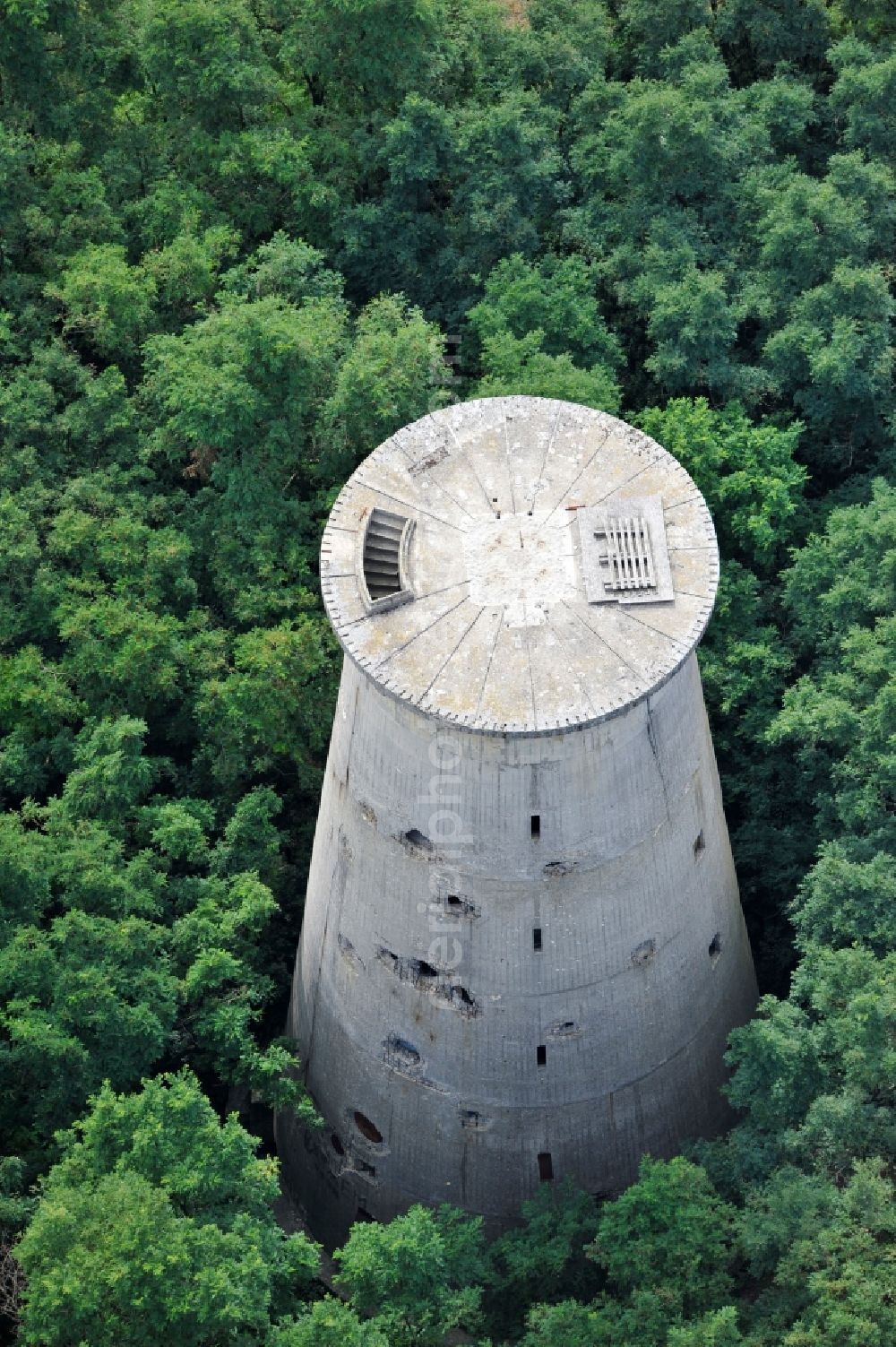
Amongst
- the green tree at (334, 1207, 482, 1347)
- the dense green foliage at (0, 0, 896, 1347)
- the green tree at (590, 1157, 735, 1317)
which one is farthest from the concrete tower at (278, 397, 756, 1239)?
Answer: the green tree at (334, 1207, 482, 1347)

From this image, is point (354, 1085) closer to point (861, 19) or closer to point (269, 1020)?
point (269, 1020)

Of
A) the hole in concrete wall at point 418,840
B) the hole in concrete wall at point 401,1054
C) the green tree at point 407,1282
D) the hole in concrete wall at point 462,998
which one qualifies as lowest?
the green tree at point 407,1282

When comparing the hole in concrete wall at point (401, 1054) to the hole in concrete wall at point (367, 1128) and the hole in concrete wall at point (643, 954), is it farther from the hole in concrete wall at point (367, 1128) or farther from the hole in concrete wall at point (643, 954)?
the hole in concrete wall at point (643, 954)

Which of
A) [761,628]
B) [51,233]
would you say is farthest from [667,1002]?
[51,233]

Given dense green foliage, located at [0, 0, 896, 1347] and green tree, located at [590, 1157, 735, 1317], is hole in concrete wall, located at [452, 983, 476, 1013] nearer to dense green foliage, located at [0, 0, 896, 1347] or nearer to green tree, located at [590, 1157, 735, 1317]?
dense green foliage, located at [0, 0, 896, 1347]

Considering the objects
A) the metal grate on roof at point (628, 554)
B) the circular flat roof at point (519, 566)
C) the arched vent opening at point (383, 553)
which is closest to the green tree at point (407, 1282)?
the circular flat roof at point (519, 566)

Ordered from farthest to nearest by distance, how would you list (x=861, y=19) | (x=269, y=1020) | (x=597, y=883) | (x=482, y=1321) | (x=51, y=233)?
(x=861, y=19) < (x=51, y=233) < (x=269, y=1020) < (x=482, y=1321) < (x=597, y=883)
